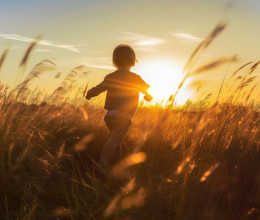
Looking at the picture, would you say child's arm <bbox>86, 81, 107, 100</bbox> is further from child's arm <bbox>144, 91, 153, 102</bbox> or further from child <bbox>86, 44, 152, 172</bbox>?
child's arm <bbox>144, 91, 153, 102</bbox>

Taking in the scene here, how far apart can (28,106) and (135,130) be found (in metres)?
1.94

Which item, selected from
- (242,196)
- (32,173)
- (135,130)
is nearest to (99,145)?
(135,130)

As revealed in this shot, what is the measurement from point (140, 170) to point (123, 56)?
132cm

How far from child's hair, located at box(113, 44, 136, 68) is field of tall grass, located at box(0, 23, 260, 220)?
74cm

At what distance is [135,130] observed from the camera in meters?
4.82

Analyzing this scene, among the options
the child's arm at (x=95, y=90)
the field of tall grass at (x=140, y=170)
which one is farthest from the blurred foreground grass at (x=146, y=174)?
the child's arm at (x=95, y=90)

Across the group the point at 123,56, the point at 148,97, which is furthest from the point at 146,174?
the point at 123,56

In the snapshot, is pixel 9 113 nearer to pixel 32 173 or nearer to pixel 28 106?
pixel 32 173

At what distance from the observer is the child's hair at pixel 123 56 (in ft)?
12.8

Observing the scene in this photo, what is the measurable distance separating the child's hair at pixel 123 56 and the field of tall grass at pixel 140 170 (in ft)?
2.44

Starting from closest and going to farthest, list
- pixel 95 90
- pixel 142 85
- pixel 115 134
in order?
pixel 115 134 → pixel 95 90 → pixel 142 85

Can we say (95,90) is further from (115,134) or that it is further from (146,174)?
(146,174)

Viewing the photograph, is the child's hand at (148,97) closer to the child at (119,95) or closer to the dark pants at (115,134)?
the child at (119,95)

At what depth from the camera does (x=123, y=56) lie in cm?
388
